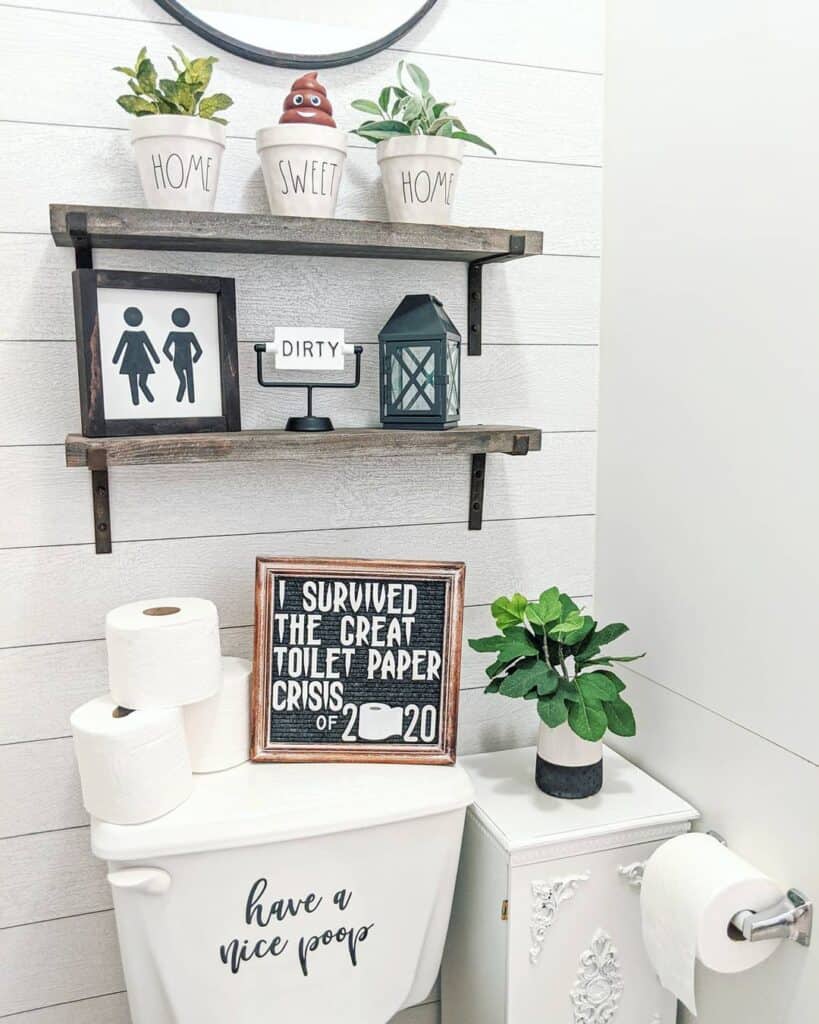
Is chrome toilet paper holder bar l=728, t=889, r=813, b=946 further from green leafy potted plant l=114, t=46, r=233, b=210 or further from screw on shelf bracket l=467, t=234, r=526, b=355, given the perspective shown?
green leafy potted plant l=114, t=46, r=233, b=210

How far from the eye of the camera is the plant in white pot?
108 centimetres

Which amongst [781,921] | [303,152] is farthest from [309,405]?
[781,921]

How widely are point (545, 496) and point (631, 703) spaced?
0.34 m

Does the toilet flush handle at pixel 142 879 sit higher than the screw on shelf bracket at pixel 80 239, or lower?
lower

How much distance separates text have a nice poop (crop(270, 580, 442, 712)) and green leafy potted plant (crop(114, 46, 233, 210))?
0.51 metres

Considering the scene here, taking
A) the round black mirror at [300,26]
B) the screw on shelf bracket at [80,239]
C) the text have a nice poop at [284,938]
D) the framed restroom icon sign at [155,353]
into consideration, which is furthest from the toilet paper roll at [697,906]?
the round black mirror at [300,26]

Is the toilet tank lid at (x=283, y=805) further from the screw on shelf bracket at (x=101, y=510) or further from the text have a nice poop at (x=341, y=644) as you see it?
the screw on shelf bracket at (x=101, y=510)

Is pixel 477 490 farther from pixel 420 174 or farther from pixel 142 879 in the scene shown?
pixel 142 879

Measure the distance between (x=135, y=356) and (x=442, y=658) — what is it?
0.57 metres

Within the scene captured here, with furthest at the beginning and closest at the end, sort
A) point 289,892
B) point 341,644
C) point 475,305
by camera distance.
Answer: point 475,305
point 341,644
point 289,892

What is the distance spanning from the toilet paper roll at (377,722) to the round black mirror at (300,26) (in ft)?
2.87

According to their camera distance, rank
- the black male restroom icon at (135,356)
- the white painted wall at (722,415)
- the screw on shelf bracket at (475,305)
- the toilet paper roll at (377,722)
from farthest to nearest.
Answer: the screw on shelf bracket at (475,305) → the toilet paper roll at (377,722) → the black male restroom icon at (135,356) → the white painted wall at (722,415)

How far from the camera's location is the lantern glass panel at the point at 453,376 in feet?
3.92

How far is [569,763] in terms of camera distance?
4.02 ft
